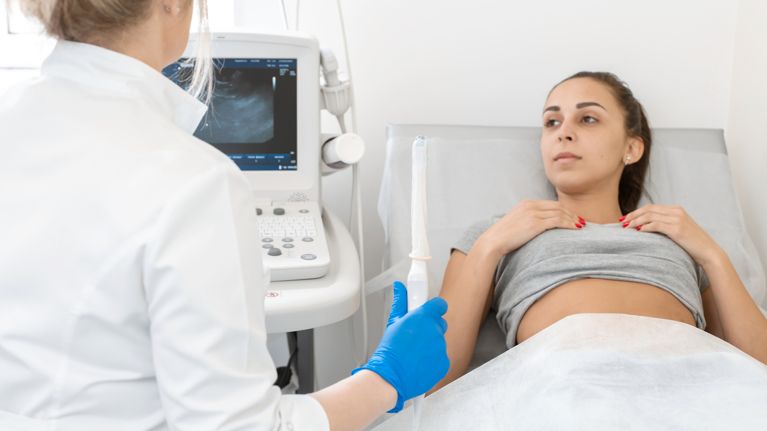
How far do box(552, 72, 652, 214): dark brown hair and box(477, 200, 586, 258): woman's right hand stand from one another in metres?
0.28

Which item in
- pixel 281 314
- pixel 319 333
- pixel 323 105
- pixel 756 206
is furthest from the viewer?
pixel 319 333

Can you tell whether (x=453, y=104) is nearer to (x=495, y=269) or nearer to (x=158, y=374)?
(x=495, y=269)

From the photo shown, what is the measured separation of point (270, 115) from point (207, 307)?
37.5 inches

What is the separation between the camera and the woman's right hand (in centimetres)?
160

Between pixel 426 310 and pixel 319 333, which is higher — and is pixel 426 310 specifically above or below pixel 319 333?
above

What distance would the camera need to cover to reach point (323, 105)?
69.8 inches

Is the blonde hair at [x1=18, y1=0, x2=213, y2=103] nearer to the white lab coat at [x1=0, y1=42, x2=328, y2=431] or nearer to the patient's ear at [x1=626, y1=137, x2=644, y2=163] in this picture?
the white lab coat at [x1=0, y1=42, x2=328, y2=431]

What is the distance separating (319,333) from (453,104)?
29.1 inches

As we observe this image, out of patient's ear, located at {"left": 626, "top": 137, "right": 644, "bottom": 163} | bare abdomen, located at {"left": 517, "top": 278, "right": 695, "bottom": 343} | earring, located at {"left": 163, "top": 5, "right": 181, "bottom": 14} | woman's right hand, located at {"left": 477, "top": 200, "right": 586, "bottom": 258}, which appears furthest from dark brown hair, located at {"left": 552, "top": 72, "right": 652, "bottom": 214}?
earring, located at {"left": 163, "top": 5, "right": 181, "bottom": 14}

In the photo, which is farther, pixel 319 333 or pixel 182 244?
pixel 319 333

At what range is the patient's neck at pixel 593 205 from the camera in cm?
180

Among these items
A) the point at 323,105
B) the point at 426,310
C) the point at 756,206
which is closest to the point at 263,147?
the point at 323,105

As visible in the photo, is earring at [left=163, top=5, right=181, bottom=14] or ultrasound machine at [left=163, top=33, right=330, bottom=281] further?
ultrasound machine at [left=163, top=33, right=330, bottom=281]

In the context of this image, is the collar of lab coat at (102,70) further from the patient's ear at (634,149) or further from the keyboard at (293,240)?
the patient's ear at (634,149)
